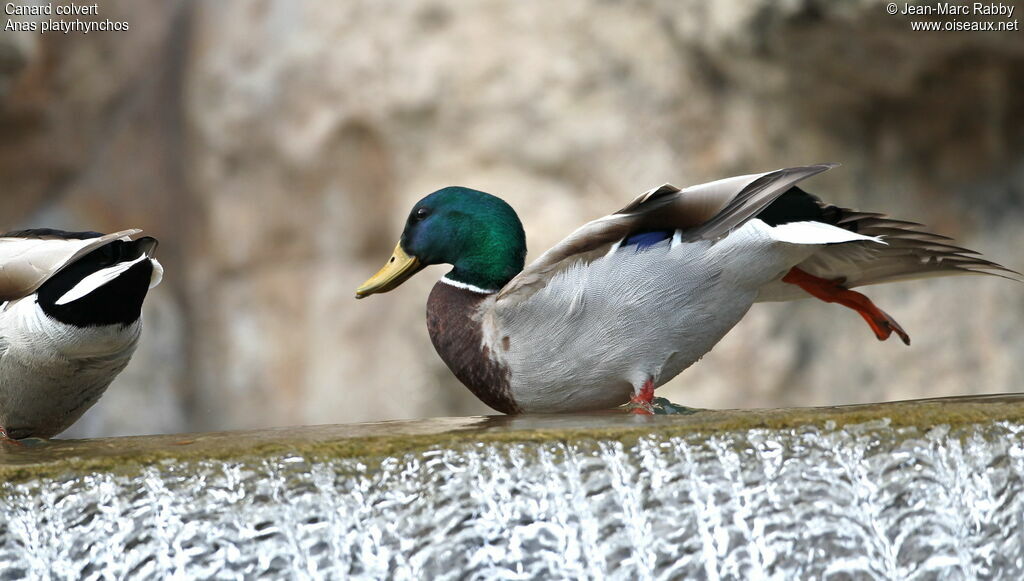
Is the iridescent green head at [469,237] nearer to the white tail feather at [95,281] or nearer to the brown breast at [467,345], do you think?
the brown breast at [467,345]

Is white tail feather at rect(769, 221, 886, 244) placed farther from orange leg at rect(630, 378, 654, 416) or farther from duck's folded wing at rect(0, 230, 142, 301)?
duck's folded wing at rect(0, 230, 142, 301)

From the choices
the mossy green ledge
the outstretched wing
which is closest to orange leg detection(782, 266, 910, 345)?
the outstretched wing

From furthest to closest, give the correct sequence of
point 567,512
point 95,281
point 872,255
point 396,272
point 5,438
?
point 396,272
point 872,255
point 5,438
point 95,281
point 567,512

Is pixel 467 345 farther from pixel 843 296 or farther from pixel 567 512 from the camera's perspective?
pixel 843 296

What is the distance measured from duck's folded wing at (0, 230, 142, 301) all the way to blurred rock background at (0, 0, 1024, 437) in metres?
2.94

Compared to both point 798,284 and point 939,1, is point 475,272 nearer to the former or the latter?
point 798,284

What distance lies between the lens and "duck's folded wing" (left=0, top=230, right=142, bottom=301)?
242cm

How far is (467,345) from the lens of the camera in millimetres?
2660

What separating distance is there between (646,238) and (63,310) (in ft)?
3.92

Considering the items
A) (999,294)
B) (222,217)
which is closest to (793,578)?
(999,294)

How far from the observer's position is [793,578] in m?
1.86

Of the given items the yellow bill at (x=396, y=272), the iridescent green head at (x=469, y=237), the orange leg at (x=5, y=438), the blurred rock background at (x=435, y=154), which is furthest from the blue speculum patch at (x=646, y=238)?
the blurred rock background at (x=435, y=154)

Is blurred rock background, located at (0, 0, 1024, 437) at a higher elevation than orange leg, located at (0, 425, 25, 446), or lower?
higher

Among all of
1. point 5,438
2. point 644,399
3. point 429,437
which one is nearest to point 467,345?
point 644,399
